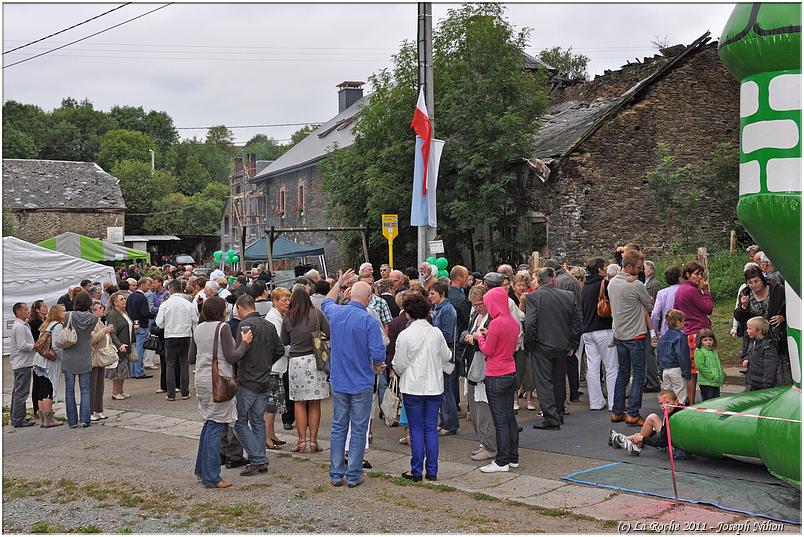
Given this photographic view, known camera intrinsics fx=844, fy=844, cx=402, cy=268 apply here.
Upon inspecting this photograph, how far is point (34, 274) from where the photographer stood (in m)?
19.2

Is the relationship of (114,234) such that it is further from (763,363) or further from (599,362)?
(763,363)

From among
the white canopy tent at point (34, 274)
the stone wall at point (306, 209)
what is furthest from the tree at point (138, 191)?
the white canopy tent at point (34, 274)

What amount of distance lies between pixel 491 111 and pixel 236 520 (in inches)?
676

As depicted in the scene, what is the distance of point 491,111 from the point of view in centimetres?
2220

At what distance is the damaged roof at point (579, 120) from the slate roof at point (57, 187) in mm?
24224

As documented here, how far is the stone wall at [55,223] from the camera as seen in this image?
130 ft

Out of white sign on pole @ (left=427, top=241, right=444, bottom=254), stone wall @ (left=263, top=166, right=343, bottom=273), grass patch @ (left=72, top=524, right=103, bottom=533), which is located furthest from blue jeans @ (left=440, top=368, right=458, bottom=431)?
stone wall @ (left=263, top=166, right=343, bottom=273)

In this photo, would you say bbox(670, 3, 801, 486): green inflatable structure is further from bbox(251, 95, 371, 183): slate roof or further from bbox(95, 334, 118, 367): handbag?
bbox(251, 95, 371, 183): slate roof

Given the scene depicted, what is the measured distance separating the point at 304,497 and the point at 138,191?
6014 centimetres

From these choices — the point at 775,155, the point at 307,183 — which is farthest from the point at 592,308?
the point at 307,183

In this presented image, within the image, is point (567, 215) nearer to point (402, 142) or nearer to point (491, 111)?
point (491, 111)

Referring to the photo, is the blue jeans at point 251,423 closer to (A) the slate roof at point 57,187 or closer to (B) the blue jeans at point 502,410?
(B) the blue jeans at point 502,410

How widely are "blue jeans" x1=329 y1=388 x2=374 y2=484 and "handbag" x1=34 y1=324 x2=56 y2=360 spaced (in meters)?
4.90

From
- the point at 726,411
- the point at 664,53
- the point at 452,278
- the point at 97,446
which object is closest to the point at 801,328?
the point at 726,411
